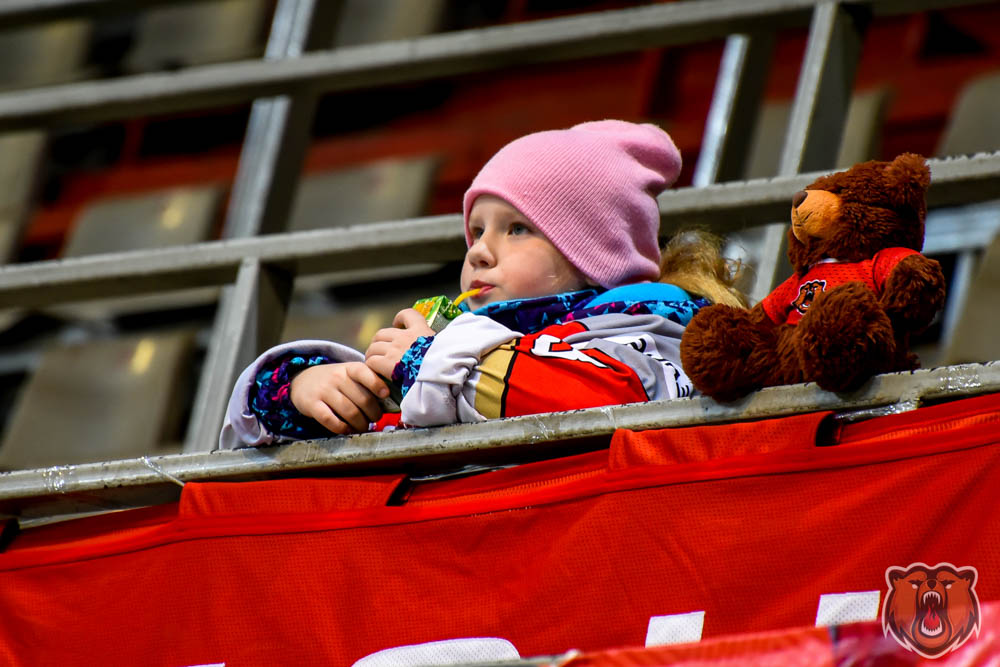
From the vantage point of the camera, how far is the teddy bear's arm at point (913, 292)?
115cm

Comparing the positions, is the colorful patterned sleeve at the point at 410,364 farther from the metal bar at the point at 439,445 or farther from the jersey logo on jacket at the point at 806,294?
the jersey logo on jacket at the point at 806,294

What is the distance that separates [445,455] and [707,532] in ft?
0.94

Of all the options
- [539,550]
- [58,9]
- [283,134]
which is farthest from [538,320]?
[58,9]

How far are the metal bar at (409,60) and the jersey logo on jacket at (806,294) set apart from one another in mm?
794

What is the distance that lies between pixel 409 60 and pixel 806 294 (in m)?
1.08

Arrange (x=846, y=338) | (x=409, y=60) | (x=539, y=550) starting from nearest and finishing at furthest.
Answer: (x=846, y=338) → (x=539, y=550) → (x=409, y=60)

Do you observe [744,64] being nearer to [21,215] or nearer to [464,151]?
[21,215]

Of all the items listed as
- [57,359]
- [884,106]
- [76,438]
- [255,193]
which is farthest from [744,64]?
[57,359]

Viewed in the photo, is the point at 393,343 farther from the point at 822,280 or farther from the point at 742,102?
the point at 742,102

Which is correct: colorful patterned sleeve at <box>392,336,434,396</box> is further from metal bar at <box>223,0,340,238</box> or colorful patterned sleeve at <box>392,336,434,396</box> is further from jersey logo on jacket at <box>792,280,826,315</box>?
metal bar at <box>223,0,340,238</box>

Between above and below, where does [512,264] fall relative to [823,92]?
below

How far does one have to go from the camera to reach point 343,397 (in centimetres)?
138

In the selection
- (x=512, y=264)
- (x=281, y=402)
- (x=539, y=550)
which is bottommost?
(x=539, y=550)

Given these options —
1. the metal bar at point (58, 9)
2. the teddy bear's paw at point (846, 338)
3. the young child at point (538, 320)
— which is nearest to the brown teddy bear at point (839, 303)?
the teddy bear's paw at point (846, 338)
